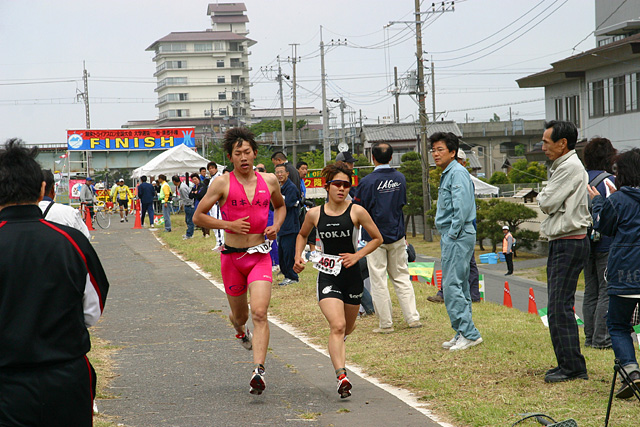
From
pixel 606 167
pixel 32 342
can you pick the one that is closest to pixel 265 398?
pixel 32 342

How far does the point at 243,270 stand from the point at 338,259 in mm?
940

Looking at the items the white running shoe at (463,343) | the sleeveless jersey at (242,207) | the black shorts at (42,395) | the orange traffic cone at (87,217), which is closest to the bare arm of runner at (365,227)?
the sleeveless jersey at (242,207)

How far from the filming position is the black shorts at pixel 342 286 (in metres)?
6.90

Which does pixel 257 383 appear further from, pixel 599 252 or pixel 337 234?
pixel 599 252

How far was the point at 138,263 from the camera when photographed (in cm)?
1912

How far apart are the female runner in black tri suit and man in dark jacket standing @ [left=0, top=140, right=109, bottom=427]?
325 centimetres

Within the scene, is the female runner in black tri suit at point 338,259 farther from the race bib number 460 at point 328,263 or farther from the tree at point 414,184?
the tree at point 414,184

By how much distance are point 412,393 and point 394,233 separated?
9.58 ft

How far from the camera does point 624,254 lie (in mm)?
5934

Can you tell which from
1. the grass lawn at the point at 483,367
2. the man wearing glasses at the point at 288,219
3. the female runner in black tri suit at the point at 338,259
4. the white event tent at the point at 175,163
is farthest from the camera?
the white event tent at the point at 175,163

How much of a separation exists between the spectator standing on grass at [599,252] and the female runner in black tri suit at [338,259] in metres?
2.36

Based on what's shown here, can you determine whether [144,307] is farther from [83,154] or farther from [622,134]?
[83,154]

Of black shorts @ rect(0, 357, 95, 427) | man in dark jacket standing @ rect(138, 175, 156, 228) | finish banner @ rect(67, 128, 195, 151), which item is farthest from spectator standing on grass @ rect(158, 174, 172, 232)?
black shorts @ rect(0, 357, 95, 427)

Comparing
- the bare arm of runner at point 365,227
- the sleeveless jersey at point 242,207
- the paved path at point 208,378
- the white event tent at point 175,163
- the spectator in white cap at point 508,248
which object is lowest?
the spectator in white cap at point 508,248
